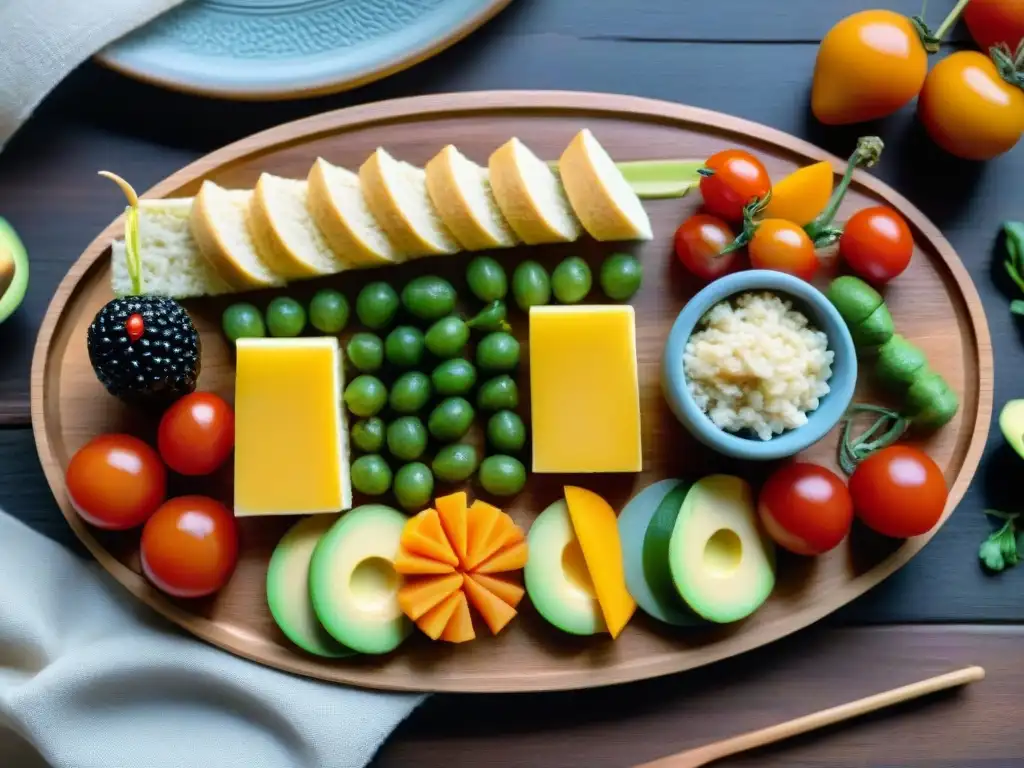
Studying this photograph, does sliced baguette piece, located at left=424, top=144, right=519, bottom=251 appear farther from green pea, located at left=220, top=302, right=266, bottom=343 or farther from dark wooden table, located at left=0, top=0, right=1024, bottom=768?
green pea, located at left=220, top=302, right=266, bottom=343

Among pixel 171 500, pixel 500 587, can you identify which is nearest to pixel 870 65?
pixel 500 587

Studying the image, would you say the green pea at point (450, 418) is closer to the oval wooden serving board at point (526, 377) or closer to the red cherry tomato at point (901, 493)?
the oval wooden serving board at point (526, 377)

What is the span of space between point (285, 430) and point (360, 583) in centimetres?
28

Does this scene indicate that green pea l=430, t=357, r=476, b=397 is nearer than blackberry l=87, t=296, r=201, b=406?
No

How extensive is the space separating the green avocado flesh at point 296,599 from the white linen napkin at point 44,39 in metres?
0.88

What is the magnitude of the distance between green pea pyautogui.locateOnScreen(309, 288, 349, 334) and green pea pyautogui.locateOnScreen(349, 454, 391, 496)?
226mm

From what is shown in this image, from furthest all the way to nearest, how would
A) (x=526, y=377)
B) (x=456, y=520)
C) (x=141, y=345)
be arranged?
1. (x=526, y=377)
2. (x=456, y=520)
3. (x=141, y=345)

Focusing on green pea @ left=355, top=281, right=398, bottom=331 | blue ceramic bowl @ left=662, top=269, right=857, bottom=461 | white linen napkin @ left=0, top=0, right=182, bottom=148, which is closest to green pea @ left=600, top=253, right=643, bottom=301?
blue ceramic bowl @ left=662, top=269, right=857, bottom=461

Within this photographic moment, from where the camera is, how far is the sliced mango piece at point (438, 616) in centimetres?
139

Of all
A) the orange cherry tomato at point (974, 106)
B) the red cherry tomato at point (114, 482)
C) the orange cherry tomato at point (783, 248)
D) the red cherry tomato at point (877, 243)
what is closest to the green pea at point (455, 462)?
the red cherry tomato at point (114, 482)

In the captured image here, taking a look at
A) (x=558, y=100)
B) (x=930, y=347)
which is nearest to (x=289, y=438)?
(x=558, y=100)

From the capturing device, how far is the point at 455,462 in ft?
4.70

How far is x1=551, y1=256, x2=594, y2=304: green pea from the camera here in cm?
147

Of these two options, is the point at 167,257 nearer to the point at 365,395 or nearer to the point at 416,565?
the point at 365,395
